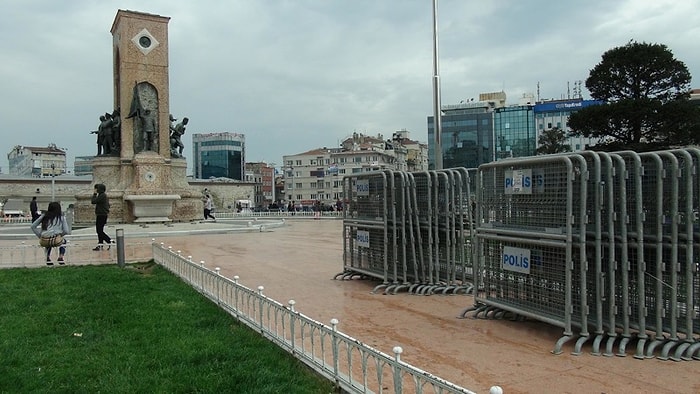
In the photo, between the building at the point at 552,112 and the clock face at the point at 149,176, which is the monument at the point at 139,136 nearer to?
the clock face at the point at 149,176

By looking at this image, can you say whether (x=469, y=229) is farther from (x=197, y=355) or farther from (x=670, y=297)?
(x=197, y=355)

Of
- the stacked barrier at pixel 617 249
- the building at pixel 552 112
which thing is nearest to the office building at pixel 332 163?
the building at pixel 552 112

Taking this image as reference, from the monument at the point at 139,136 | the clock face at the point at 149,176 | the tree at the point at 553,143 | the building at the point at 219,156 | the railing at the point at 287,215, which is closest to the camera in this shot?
the monument at the point at 139,136

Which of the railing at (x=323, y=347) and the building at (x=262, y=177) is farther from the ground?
the building at (x=262, y=177)

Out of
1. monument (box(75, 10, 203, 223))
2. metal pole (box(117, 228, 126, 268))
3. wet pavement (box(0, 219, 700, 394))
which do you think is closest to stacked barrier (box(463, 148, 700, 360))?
wet pavement (box(0, 219, 700, 394))

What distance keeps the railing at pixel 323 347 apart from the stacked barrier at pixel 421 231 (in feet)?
8.42

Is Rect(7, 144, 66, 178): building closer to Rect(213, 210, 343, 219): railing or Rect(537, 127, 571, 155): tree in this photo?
Rect(213, 210, 343, 219): railing

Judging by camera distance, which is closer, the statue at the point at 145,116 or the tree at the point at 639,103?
the statue at the point at 145,116

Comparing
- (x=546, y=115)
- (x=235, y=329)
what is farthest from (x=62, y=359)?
(x=546, y=115)

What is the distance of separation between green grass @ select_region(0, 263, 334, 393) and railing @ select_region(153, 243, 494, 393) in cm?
11

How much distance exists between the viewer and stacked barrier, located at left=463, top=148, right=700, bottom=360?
5.23m

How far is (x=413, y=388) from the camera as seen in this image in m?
4.27

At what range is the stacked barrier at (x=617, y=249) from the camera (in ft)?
17.2

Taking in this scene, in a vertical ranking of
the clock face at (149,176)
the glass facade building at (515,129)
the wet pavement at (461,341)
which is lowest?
the wet pavement at (461,341)
